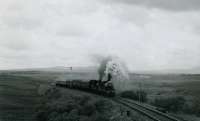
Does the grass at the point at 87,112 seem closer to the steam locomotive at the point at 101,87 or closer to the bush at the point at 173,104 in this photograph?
the steam locomotive at the point at 101,87

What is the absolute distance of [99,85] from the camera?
170 ft

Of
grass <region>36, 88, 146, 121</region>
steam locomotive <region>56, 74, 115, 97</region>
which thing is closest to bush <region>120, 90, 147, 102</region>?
steam locomotive <region>56, 74, 115, 97</region>

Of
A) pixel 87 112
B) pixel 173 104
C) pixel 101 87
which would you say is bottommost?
pixel 87 112

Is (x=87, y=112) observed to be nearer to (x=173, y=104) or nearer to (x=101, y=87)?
(x=173, y=104)

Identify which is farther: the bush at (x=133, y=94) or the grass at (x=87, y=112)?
the bush at (x=133, y=94)

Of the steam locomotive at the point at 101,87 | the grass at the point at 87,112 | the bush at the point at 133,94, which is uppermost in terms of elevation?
the steam locomotive at the point at 101,87

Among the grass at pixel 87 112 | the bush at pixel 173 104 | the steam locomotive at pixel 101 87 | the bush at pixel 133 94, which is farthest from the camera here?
the bush at pixel 133 94

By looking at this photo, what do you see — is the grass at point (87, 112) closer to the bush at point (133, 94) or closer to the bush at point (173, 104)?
the bush at point (173, 104)

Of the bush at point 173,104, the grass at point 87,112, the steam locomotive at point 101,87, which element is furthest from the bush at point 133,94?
the grass at point 87,112

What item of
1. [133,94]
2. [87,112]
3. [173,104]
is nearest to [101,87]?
[133,94]

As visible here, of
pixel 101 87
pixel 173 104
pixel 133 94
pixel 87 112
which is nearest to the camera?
pixel 87 112

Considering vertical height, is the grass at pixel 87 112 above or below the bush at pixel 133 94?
below

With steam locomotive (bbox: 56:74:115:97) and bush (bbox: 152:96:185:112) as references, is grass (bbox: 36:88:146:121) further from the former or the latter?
bush (bbox: 152:96:185:112)

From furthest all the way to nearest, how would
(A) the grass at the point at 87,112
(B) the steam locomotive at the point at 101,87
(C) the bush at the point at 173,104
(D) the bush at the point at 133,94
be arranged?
(D) the bush at the point at 133,94 < (B) the steam locomotive at the point at 101,87 < (C) the bush at the point at 173,104 < (A) the grass at the point at 87,112
